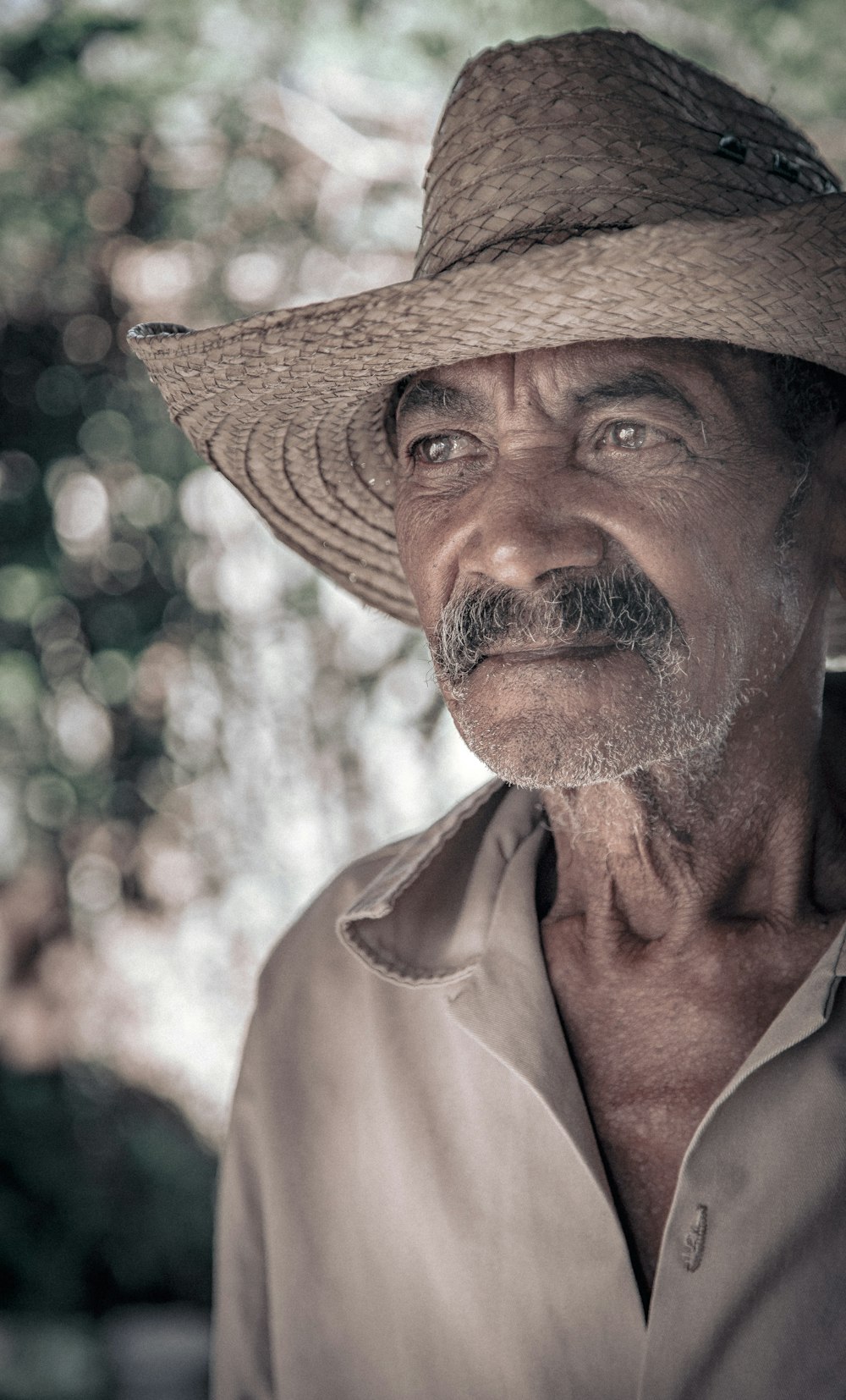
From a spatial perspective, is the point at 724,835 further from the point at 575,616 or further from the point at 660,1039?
the point at 575,616

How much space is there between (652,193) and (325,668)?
2.63 meters

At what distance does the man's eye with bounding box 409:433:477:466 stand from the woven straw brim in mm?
110

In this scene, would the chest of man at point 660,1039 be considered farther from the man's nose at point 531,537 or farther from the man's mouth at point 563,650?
the man's nose at point 531,537

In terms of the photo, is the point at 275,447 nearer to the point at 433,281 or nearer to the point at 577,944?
the point at 433,281

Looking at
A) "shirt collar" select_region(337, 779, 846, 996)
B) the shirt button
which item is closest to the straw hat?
"shirt collar" select_region(337, 779, 846, 996)

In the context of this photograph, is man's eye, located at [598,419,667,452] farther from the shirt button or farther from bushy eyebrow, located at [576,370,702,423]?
the shirt button

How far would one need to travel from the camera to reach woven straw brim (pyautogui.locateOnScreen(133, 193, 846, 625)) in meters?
1.30

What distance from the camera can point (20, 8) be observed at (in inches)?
139

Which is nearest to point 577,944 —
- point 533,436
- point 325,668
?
point 533,436

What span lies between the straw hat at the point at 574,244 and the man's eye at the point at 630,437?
139mm

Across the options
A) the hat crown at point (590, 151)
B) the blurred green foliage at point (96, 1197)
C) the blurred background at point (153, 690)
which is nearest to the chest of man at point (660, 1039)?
the hat crown at point (590, 151)

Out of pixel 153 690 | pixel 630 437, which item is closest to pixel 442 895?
pixel 630 437

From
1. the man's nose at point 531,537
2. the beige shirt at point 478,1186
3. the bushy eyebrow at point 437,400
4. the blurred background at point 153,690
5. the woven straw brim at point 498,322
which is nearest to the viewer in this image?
the woven straw brim at point 498,322

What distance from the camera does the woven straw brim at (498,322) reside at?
1297 millimetres
